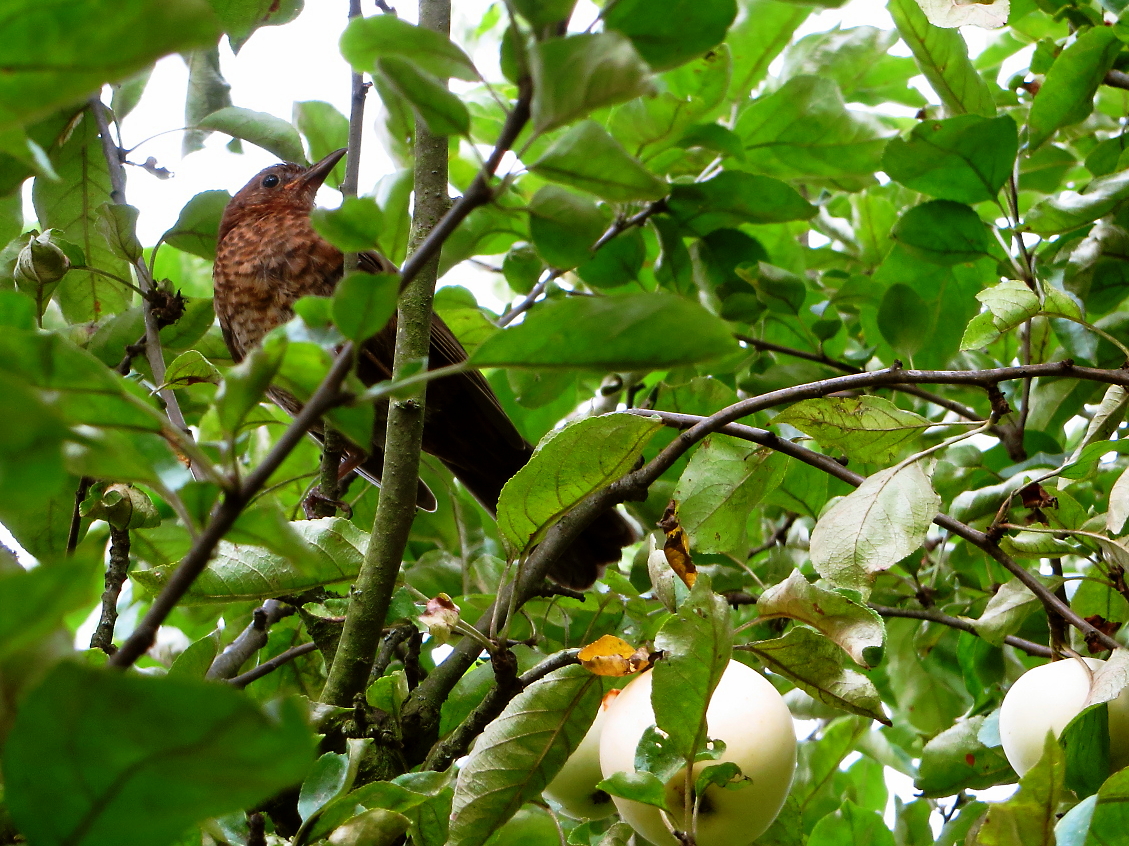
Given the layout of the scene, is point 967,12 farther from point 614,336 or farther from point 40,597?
point 40,597

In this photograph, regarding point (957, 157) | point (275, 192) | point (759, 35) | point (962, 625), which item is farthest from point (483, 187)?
point (275, 192)

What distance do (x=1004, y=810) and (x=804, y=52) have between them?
2.07m

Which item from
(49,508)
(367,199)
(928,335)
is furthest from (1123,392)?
(49,508)

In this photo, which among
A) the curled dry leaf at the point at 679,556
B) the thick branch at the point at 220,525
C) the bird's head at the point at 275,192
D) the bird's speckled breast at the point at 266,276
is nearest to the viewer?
the thick branch at the point at 220,525

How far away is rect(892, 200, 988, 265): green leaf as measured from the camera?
76.6 inches

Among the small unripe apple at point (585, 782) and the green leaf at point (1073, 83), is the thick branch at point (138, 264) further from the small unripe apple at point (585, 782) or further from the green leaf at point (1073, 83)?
the green leaf at point (1073, 83)

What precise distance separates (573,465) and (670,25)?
23.2 inches

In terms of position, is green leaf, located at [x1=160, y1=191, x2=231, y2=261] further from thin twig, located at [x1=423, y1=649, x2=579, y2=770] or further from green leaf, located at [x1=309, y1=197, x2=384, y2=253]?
green leaf, located at [x1=309, y1=197, x2=384, y2=253]

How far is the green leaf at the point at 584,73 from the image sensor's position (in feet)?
1.83

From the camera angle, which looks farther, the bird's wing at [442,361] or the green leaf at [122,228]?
the bird's wing at [442,361]

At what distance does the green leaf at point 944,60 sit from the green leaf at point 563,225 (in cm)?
142

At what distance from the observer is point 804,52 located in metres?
2.54

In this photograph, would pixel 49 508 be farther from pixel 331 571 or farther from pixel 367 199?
pixel 367 199

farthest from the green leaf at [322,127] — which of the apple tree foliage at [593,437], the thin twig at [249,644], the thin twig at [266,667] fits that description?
the thin twig at [266,667]
